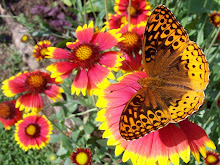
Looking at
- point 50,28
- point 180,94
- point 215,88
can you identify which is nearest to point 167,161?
point 180,94

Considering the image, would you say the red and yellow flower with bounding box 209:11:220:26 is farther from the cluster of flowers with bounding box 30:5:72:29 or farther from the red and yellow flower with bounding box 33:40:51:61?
the cluster of flowers with bounding box 30:5:72:29

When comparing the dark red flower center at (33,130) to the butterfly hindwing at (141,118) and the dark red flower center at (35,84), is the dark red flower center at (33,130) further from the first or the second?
the butterfly hindwing at (141,118)

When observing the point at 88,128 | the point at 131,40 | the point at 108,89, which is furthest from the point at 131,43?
the point at 88,128

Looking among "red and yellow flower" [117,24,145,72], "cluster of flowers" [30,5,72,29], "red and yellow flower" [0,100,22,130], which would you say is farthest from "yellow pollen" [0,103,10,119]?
"cluster of flowers" [30,5,72,29]

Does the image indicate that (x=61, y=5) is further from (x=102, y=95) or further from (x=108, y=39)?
(x=102, y=95)

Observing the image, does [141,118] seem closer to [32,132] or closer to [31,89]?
[31,89]
